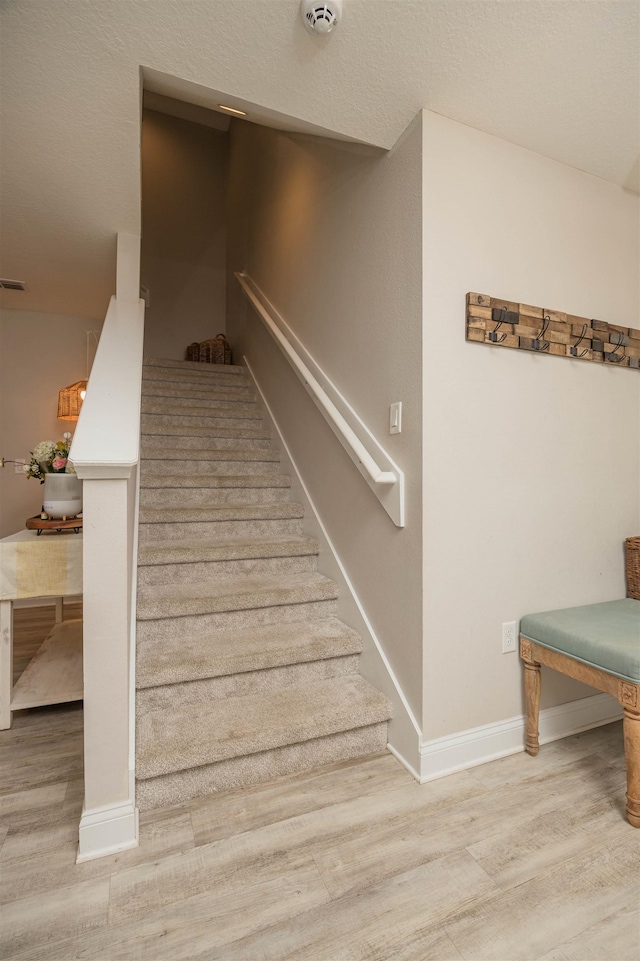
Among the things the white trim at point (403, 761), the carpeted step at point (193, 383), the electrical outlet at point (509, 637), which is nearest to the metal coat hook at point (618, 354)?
the electrical outlet at point (509, 637)

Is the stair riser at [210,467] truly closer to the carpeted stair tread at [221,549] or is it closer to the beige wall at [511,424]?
the carpeted stair tread at [221,549]

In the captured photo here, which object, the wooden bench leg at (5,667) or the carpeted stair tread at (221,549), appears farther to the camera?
the carpeted stair tread at (221,549)

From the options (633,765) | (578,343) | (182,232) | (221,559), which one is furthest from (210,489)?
(182,232)

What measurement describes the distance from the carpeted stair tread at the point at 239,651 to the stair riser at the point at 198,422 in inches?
69.4

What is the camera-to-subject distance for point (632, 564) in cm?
215

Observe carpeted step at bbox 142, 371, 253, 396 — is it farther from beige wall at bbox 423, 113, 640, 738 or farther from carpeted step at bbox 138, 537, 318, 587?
beige wall at bbox 423, 113, 640, 738

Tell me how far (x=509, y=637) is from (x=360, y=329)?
57.5 inches

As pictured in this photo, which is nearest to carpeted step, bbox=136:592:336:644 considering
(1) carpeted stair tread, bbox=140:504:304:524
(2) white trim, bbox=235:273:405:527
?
(1) carpeted stair tread, bbox=140:504:304:524

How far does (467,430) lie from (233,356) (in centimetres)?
375

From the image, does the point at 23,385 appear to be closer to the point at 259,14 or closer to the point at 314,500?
the point at 314,500

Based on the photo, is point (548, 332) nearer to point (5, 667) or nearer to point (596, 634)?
point (596, 634)

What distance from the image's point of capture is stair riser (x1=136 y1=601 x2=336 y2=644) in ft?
6.56

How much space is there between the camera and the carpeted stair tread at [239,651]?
5.93 ft

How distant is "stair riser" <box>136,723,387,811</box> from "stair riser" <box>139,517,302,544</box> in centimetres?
119
